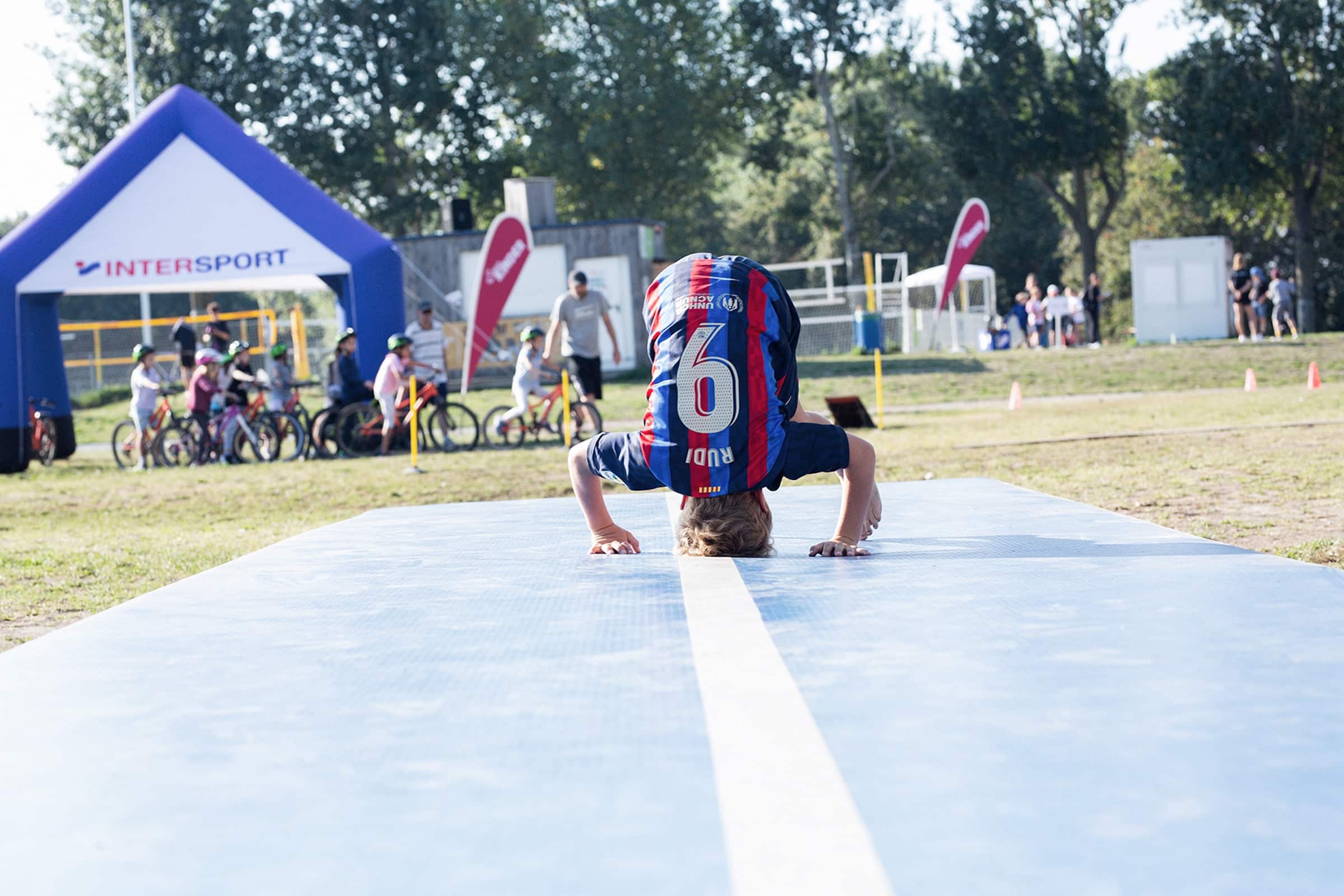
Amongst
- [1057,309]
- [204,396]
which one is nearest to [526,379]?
[204,396]

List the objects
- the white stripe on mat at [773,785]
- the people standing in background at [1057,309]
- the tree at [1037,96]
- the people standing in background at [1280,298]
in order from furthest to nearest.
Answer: the tree at [1037,96], the people standing in background at [1057,309], the people standing in background at [1280,298], the white stripe on mat at [773,785]

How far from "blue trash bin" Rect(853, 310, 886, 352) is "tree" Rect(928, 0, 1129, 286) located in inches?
593

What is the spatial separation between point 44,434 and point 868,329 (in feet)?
51.6

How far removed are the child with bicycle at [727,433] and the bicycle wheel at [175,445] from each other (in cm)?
1239

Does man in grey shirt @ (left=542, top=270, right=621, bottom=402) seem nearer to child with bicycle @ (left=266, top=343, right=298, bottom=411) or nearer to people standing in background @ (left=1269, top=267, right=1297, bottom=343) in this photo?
child with bicycle @ (left=266, top=343, right=298, bottom=411)

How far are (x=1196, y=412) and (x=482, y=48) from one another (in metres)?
31.4

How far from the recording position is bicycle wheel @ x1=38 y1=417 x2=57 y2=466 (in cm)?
1627

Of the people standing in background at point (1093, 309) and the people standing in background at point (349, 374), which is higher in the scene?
the people standing in background at point (1093, 309)

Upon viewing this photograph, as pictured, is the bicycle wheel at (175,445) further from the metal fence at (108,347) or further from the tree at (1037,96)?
the tree at (1037,96)

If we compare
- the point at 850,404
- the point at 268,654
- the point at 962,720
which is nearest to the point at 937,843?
the point at 962,720

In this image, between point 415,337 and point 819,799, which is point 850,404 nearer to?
point 415,337

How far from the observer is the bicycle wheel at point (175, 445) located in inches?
598

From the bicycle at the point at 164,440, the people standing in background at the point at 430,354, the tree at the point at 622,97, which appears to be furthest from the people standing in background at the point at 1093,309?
the bicycle at the point at 164,440

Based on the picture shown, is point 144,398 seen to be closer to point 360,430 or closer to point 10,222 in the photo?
point 360,430
